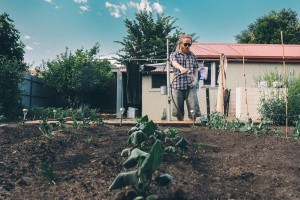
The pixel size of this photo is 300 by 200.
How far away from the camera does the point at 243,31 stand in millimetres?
35531

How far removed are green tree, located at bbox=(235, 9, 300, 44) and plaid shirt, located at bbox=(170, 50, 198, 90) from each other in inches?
1002

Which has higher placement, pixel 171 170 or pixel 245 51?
pixel 245 51

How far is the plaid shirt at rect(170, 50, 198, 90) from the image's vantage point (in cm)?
504

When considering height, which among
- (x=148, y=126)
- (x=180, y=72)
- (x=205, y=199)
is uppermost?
(x=180, y=72)

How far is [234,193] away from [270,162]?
2.87 feet

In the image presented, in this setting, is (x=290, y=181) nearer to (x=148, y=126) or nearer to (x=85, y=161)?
(x=148, y=126)

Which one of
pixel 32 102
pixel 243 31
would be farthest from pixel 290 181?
pixel 243 31

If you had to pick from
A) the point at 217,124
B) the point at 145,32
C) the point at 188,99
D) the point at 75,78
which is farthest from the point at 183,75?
the point at 145,32

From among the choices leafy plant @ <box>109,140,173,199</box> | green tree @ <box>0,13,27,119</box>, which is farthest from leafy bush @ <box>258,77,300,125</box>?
green tree @ <box>0,13,27,119</box>

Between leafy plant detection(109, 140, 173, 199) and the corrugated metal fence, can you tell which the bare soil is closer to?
leafy plant detection(109, 140, 173, 199)

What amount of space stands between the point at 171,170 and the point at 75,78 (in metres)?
15.6

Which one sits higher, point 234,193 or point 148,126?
point 148,126

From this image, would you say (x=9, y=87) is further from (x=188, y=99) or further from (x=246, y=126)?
(x=246, y=126)

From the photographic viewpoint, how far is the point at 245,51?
1376cm
